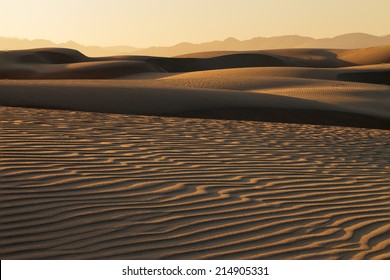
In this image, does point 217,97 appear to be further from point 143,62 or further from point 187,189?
point 143,62

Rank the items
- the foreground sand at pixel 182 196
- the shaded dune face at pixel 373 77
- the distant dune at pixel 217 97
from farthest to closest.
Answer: the shaded dune face at pixel 373 77, the distant dune at pixel 217 97, the foreground sand at pixel 182 196

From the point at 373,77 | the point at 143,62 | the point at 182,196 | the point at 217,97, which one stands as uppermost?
the point at 182,196

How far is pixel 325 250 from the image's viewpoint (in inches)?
181

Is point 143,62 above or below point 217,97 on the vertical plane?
below

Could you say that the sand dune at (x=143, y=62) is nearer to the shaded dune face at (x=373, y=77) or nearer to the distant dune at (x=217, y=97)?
the shaded dune face at (x=373, y=77)

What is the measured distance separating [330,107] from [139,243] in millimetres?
13195

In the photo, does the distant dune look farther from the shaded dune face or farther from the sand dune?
the sand dune

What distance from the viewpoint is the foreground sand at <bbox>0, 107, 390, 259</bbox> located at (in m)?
4.51

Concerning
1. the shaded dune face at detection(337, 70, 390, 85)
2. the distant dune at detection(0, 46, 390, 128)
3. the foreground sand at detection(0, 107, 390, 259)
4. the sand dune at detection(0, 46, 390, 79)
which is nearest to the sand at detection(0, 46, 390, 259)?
the foreground sand at detection(0, 107, 390, 259)

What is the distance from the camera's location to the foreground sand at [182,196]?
4.51 metres

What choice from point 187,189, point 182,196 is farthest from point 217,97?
point 182,196

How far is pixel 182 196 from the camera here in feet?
18.5

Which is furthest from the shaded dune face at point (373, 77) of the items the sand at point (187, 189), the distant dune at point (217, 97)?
the sand at point (187, 189)
